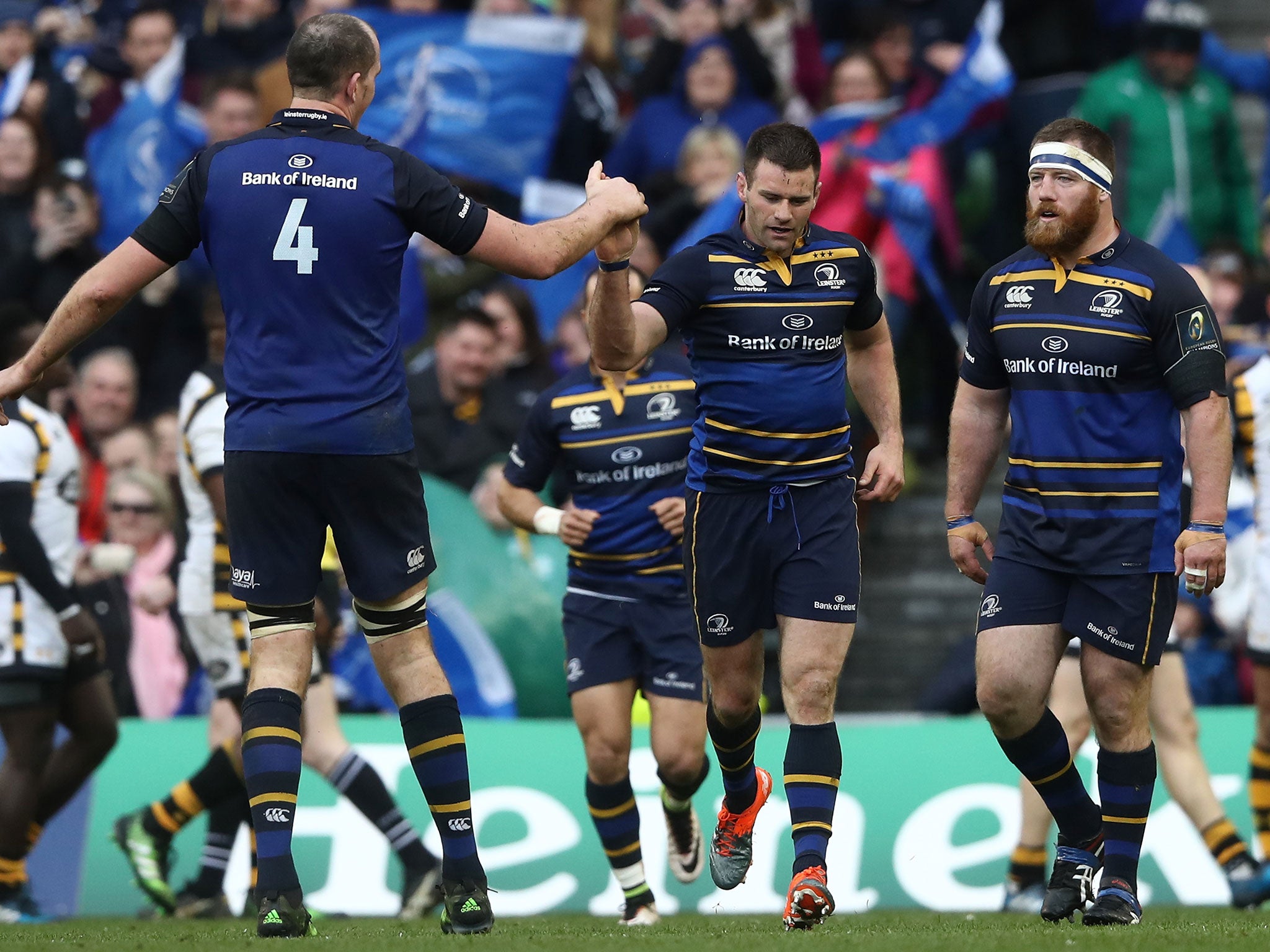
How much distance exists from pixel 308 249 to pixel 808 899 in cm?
272

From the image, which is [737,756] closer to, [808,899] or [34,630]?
[808,899]

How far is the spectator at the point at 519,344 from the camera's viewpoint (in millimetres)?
12344

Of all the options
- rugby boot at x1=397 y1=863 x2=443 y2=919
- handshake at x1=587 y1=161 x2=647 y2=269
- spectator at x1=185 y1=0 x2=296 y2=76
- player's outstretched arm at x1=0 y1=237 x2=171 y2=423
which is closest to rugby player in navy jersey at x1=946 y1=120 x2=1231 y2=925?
handshake at x1=587 y1=161 x2=647 y2=269

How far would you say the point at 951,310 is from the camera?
1306cm

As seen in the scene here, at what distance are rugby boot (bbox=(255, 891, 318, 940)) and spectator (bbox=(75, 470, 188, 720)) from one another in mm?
5667

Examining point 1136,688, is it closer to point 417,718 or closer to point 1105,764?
point 1105,764

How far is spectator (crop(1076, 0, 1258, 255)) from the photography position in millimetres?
13461

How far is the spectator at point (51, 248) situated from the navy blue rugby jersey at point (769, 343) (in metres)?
7.43

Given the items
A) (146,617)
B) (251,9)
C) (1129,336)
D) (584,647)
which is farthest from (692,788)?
(251,9)

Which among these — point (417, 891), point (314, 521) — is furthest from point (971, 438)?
point (417, 891)

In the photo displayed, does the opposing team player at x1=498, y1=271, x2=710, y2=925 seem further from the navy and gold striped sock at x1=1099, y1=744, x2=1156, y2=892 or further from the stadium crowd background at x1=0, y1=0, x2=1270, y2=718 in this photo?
the stadium crowd background at x1=0, y1=0, x2=1270, y2=718

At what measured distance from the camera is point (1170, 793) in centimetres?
950

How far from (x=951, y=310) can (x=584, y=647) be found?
17.4ft

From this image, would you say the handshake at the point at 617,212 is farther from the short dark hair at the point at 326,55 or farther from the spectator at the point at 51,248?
the spectator at the point at 51,248
